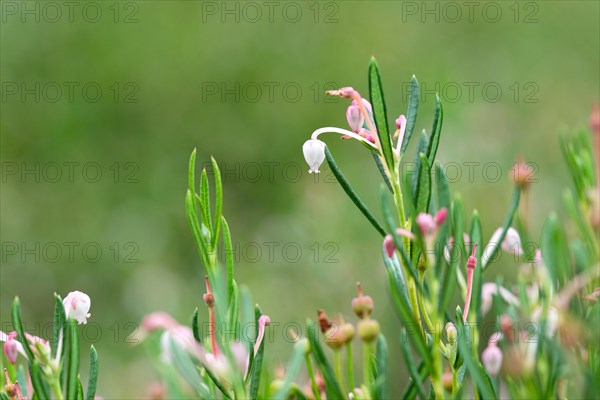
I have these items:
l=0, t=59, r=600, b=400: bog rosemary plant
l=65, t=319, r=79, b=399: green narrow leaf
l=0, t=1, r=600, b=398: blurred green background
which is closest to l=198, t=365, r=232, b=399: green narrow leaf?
l=0, t=59, r=600, b=400: bog rosemary plant

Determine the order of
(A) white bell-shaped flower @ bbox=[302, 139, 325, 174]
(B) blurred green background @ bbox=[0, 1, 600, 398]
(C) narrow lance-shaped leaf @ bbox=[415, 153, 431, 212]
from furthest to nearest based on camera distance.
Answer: (B) blurred green background @ bbox=[0, 1, 600, 398] < (A) white bell-shaped flower @ bbox=[302, 139, 325, 174] < (C) narrow lance-shaped leaf @ bbox=[415, 153, 431, 212]

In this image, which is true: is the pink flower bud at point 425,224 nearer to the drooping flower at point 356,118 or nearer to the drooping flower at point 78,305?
the drooping flower at point 356,118

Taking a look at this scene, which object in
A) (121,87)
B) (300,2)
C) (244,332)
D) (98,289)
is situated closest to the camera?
(244,332)

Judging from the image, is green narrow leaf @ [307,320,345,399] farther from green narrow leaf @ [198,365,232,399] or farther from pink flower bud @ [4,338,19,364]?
pink flower bud @ [4,338,19,364]

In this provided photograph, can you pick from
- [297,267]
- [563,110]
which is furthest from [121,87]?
[563,110]

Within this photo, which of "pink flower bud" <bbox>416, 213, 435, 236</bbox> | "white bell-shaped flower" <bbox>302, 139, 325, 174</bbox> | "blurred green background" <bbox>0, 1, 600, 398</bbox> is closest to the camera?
"pink flower bud" <bbox>416, 213, 435, 236</bbox>

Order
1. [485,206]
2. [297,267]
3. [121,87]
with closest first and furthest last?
[485,206] → [297,267] → [121,87]

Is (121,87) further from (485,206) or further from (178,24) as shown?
(485,206)

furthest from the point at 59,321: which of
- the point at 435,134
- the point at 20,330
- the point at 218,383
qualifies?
the point at 435,134
